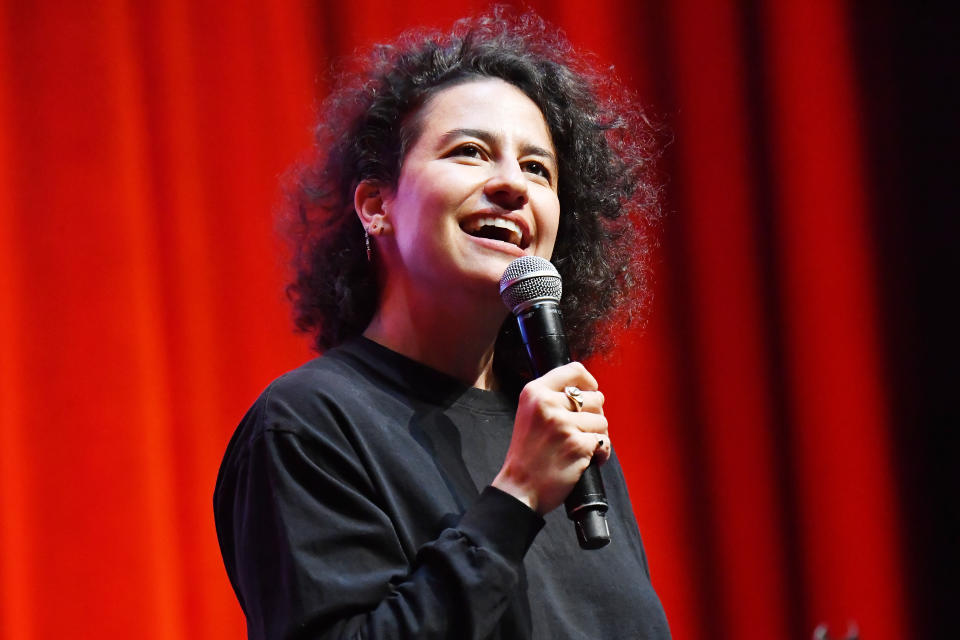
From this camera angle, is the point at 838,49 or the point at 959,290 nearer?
the point at 959,290

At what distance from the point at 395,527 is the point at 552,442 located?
8.3 inches

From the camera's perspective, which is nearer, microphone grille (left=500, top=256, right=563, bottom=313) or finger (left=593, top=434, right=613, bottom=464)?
finger (left=593, top=434, right=613, bottom=464)

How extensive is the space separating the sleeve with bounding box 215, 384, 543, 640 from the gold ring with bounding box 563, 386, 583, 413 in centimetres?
12

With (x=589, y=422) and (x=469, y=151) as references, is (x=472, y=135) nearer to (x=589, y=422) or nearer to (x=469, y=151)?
(x=469, y=151)

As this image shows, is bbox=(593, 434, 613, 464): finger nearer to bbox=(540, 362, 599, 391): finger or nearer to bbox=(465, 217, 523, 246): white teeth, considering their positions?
bbox=(540, 362, 599, 391): finger

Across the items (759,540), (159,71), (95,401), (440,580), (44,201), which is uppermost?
(159,71)

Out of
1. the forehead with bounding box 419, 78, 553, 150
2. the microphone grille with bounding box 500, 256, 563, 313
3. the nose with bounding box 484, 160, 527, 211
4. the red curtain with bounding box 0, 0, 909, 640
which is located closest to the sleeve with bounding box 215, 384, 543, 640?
the microphone grille with bounding box 500, 256, 563, 313

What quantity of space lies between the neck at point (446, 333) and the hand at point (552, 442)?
287mm

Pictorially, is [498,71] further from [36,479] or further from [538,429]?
[36,479]

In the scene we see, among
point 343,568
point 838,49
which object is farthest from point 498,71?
point 838,49

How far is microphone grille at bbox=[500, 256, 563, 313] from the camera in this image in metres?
1.24

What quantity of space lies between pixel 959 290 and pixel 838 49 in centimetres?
64

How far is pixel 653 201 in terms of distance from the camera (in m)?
1.96

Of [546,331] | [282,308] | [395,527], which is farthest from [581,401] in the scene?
[282,308]
